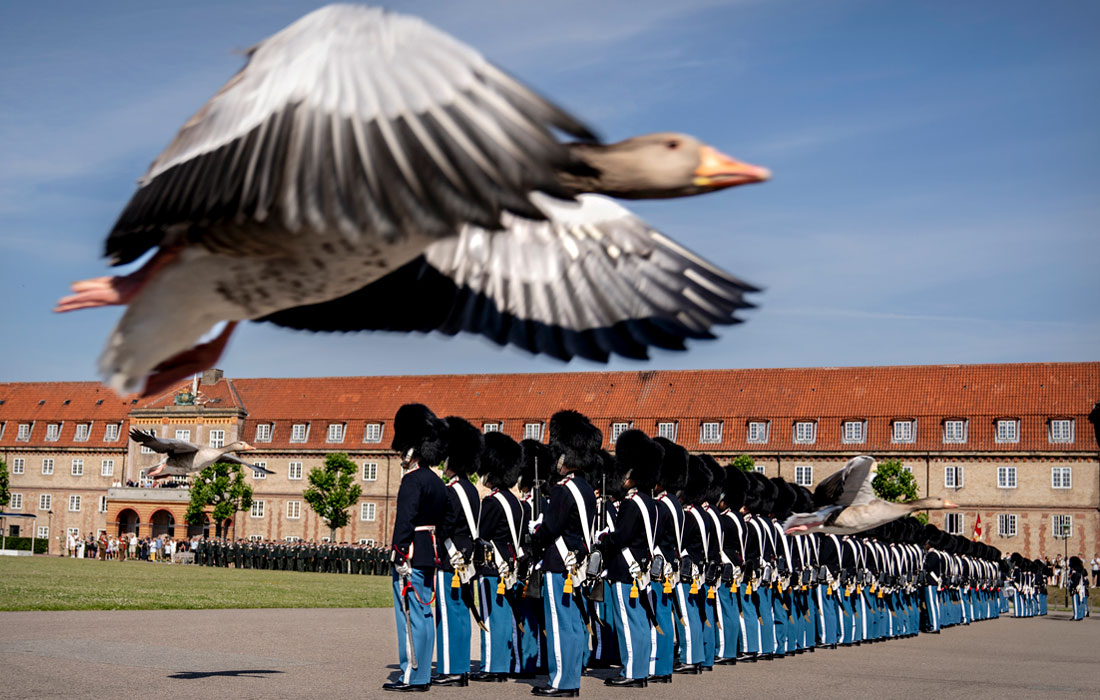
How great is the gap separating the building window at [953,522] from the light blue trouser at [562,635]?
194ft

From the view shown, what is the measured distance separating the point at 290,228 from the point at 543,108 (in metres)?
0.33

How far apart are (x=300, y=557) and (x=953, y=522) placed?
1325 inches

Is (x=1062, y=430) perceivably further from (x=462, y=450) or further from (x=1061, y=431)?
(x=462, y=450)

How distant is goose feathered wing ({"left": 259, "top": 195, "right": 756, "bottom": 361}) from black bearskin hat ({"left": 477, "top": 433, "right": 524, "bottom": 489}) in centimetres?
1103

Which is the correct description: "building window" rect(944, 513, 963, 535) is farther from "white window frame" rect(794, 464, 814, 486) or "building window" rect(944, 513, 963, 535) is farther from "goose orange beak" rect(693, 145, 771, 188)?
"goose orange beak" rect(693, 145, 771, 188)

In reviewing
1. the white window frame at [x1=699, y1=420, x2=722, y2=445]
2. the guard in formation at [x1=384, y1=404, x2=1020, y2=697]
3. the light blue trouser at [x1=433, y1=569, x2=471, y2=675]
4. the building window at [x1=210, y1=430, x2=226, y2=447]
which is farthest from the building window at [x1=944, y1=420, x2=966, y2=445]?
the light blue trouser at [x1=433, y1=569, x2=471, y2=675]

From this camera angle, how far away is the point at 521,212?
144 centimetres

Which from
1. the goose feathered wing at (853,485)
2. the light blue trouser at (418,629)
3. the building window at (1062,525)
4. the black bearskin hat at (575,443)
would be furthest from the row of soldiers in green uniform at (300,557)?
the light blue trouser at (418,629)

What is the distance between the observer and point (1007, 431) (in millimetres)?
67938

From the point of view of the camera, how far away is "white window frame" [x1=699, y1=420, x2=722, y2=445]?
73188 mm

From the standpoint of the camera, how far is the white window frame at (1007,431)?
222 ft

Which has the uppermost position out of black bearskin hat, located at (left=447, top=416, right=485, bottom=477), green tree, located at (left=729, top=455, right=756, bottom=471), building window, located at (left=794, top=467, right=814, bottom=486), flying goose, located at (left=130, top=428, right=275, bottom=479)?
green tree, located at (left=729, top=455, right=756, bottom=471)

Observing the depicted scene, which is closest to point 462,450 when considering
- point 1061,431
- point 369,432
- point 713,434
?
point 1061,431

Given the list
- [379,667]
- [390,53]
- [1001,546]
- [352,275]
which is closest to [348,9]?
[390,53]
